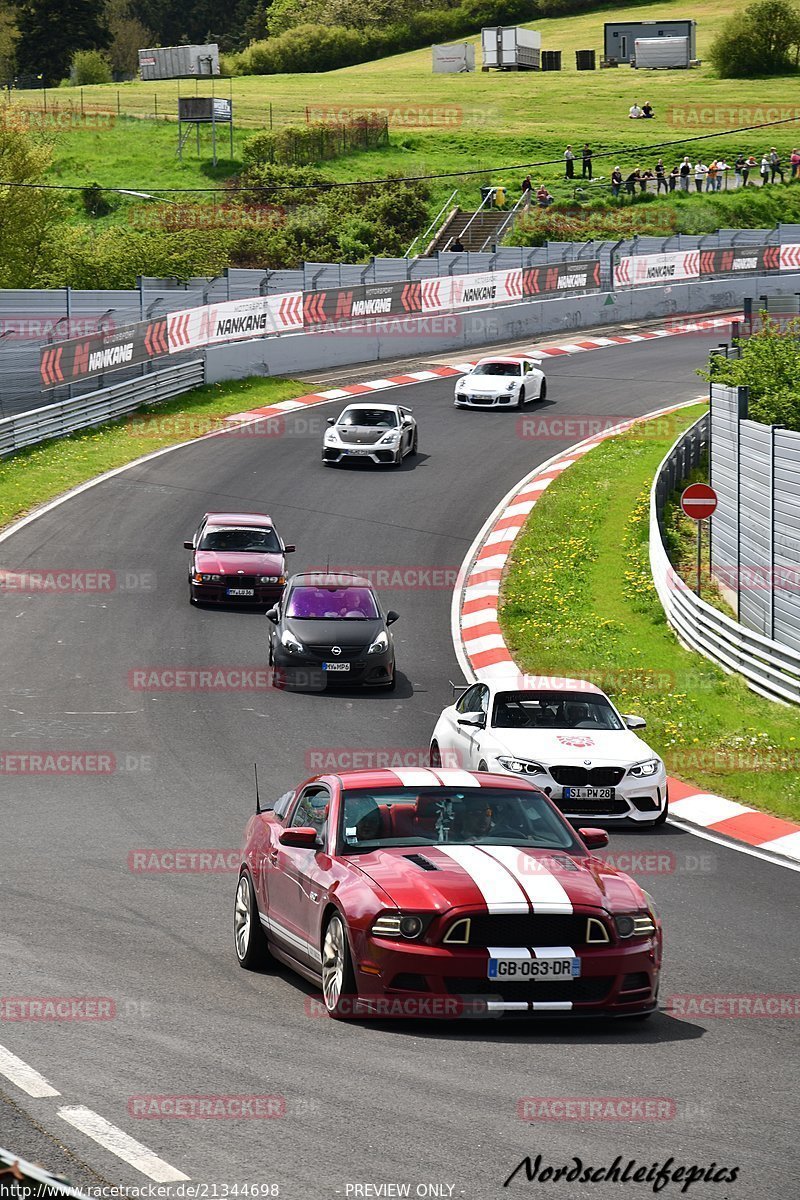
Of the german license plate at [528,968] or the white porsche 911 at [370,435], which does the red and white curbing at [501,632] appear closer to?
the white porsche 911 at [370,435]

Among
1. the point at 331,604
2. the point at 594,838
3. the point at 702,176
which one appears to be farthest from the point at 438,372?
the point at 594,838

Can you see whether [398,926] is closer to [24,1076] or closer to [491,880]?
[491,880]

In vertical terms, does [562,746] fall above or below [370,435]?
below

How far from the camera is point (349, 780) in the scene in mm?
9695

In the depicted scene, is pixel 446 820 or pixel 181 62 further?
pixel 181 62

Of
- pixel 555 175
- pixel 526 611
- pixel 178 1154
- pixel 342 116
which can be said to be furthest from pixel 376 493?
pixel 342 116

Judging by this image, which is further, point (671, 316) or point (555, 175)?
point (555, 175)

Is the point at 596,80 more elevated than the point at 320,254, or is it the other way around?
the point at 596,80

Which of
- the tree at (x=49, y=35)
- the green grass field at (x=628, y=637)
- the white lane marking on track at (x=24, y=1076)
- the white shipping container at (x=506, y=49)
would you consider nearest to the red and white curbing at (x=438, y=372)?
the green grass field at (x=628, y=637)

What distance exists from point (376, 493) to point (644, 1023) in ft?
84.8

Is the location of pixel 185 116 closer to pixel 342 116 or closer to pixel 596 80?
pixel 342 116

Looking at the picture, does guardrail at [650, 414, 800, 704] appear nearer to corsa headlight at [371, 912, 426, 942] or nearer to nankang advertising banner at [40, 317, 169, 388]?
corsa headlight at [371, 912, 426, 942]

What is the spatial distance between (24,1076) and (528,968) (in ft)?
8.42

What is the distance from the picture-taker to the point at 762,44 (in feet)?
405
